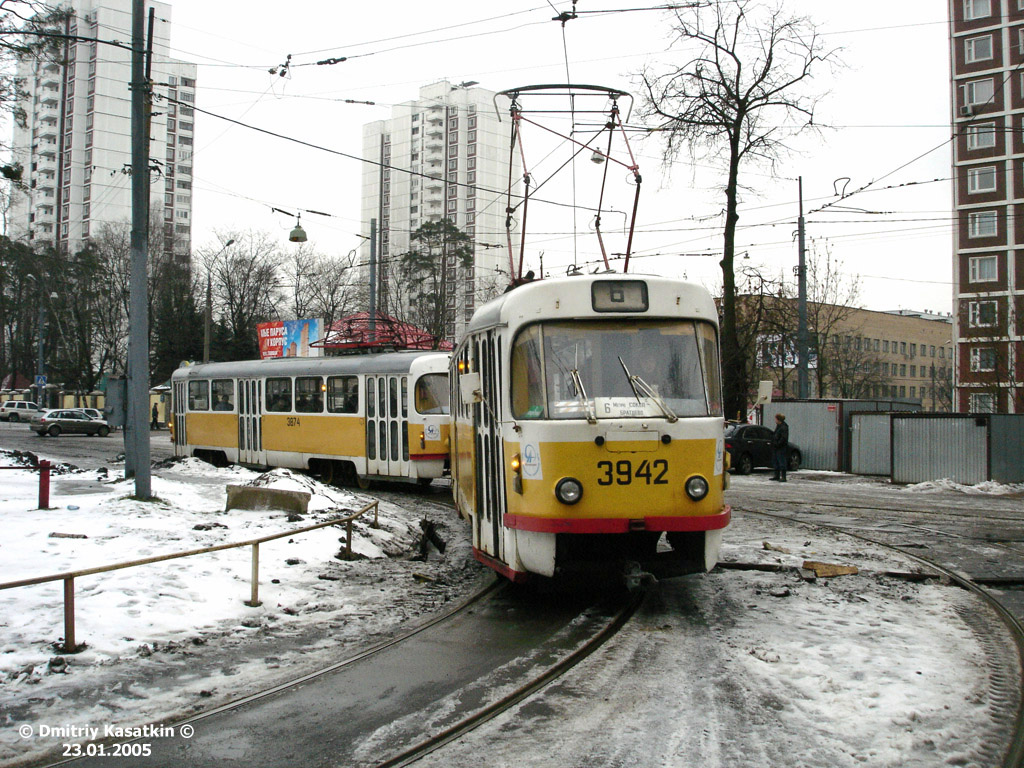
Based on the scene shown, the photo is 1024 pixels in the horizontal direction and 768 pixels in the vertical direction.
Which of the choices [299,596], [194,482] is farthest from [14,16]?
[299,596]

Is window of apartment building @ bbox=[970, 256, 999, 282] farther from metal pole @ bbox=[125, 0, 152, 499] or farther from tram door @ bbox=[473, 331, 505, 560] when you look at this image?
tram door @ bbox=[473, 331, 505, 560]

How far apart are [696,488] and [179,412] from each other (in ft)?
70.1

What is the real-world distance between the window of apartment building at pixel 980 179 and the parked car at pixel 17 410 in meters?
67.8

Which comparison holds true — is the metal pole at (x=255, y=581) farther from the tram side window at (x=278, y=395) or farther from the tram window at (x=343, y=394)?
the tram side window at (x=278, y=395)

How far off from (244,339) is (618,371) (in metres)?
52.3

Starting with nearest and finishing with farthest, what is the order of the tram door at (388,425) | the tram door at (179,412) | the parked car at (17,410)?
the tram door at (388,425)
the tram door at (179,412)
the parked car at (17,410)

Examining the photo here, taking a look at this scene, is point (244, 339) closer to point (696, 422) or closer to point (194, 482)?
point (194, 482)

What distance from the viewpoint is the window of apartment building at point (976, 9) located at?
60.3 m

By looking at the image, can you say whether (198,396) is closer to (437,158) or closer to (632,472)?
(632,472)

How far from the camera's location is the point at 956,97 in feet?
201

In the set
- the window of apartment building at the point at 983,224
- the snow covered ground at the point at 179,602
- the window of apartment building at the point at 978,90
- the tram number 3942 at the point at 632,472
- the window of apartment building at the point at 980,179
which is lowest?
the snow covered ground at the point at 179,602

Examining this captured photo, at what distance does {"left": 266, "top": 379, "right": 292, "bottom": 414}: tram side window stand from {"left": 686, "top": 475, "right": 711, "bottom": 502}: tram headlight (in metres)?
15.3

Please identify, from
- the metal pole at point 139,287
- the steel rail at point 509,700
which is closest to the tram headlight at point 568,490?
the steel rail at point 509,700

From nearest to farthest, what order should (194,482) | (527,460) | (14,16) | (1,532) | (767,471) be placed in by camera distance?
(527,460)
(1,532)
(14,16)
(194,482)
(767,471)
